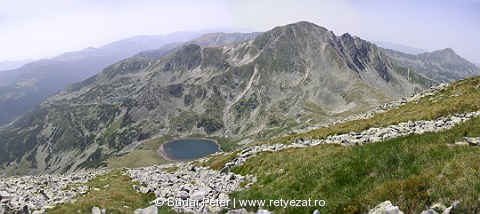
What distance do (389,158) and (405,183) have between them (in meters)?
3.45

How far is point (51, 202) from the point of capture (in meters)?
23.6

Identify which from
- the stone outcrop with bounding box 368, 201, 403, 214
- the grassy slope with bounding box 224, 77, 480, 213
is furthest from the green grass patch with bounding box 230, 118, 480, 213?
the stone outcrop with bounding box 368, 201, 403, 214

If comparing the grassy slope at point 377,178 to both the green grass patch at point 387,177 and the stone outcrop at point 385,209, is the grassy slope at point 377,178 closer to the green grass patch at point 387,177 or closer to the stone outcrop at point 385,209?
the green grass patch at point 387,177

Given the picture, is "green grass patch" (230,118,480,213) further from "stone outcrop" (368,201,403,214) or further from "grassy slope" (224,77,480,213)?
"stone outcrop" (368,201,403,214)

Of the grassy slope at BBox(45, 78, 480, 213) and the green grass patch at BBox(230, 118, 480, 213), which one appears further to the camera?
the grassy slope at BBox(45, 78, 480, 213)

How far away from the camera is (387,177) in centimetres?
1380

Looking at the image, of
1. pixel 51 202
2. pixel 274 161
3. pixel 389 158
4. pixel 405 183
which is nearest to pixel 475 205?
pixel 405 183

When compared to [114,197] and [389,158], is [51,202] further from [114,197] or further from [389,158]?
[389,158]

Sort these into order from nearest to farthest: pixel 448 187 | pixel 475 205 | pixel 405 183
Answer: pixel 475 205 → pixel 448 187 → pixel 405 183

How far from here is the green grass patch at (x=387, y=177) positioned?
10.8 metres

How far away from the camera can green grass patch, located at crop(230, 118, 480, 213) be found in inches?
426

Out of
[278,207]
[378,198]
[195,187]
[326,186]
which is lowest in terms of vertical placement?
[195,187]

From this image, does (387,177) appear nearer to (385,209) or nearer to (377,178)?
(377,178)

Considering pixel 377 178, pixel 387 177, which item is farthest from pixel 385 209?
pixel 377 178
